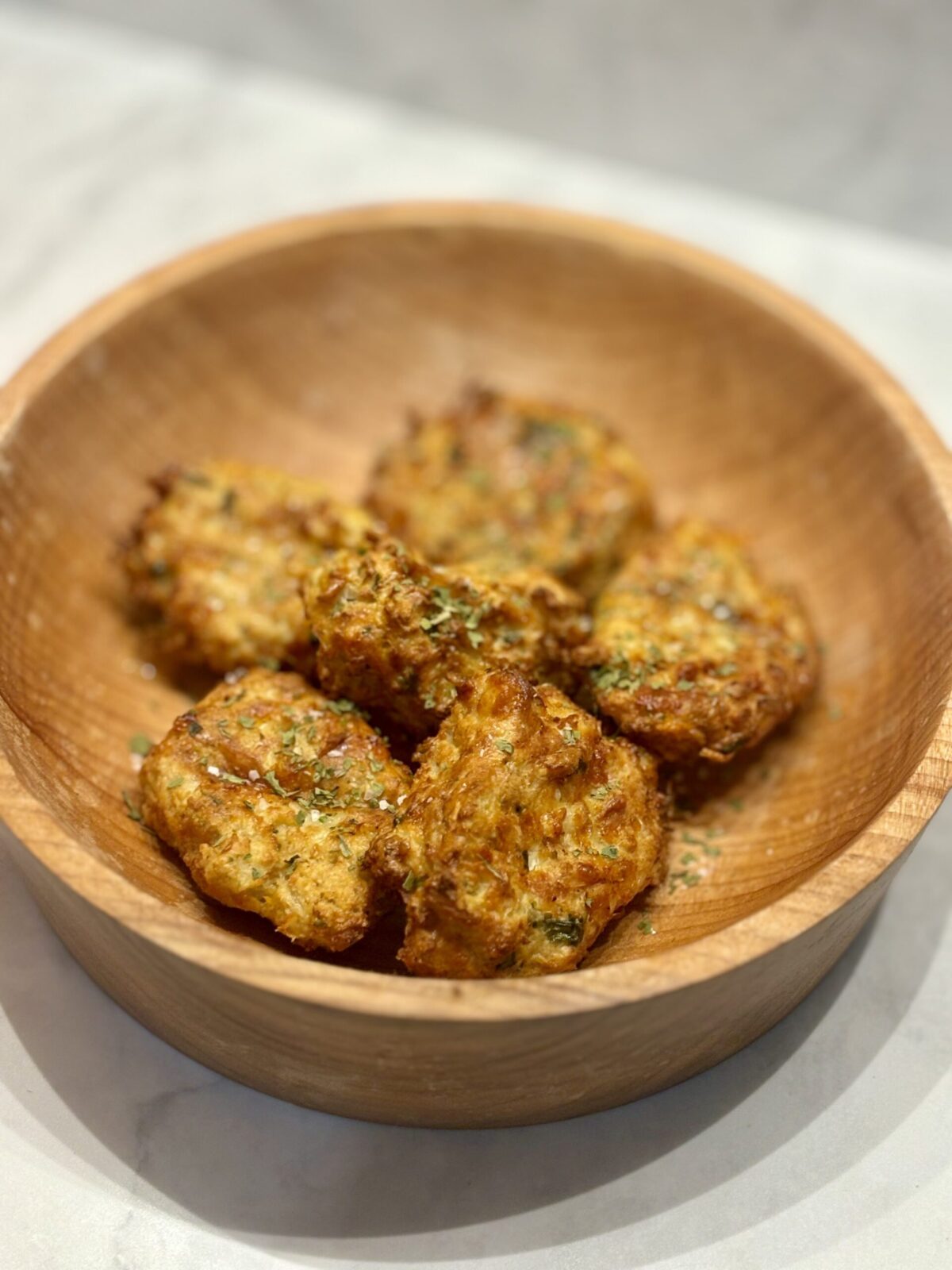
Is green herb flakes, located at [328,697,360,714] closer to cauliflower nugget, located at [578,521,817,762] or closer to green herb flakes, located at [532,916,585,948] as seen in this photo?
cauliflower nugget, located at [578,521,817,762]

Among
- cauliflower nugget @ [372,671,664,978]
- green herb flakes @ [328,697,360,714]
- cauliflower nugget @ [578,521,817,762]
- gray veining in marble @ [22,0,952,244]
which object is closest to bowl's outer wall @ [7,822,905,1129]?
cauliflower nugget @ [372,671,664,978]

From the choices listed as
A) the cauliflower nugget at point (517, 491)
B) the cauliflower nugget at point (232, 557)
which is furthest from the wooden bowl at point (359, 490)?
the cauliflower nugget at point (517, 491)

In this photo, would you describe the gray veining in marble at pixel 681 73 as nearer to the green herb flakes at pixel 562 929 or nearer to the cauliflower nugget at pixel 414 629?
the cauliflower nugget at pixel 414 629

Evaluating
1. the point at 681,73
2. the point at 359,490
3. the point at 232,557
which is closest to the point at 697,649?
the point at 232,557

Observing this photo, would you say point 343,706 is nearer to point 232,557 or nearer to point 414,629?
point 414,629

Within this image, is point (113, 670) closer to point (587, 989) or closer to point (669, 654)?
point (669, 654)

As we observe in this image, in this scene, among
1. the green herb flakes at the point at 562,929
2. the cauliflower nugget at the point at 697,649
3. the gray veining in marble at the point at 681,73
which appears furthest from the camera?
the gray veining in marble at the point at 681,73
